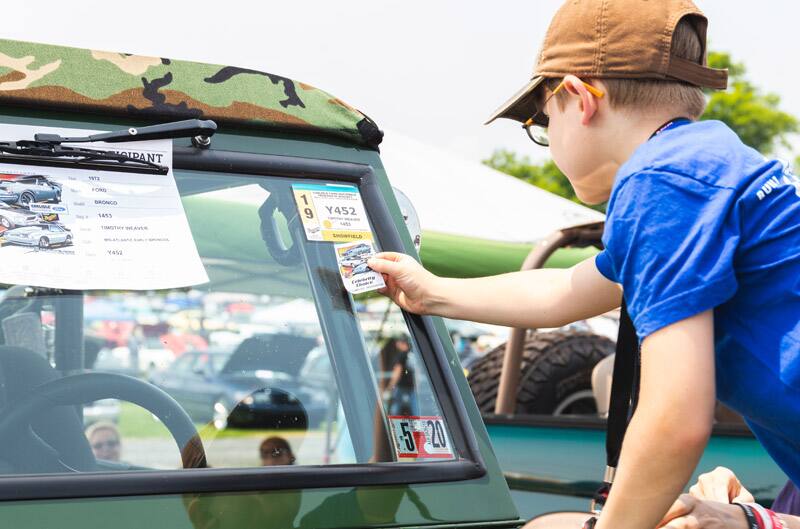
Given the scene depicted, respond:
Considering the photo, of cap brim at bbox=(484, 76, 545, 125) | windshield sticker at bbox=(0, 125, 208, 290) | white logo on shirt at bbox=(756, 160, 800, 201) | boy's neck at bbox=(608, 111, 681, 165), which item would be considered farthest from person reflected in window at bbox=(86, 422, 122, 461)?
white logo on shirt at bbox=(756, 160, 800, 201)

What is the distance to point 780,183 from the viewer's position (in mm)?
1551

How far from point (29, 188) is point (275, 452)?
66cm

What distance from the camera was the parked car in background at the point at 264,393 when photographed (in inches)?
79.4

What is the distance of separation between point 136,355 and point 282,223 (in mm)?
545

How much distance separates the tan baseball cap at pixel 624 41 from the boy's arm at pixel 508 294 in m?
0.47

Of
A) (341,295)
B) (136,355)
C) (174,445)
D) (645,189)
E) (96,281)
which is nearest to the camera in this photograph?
(645,189)

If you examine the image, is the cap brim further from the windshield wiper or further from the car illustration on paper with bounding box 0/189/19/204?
the car illustration on paper with bounding box 0/189/19/204

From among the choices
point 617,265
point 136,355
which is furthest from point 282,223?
point 617,265

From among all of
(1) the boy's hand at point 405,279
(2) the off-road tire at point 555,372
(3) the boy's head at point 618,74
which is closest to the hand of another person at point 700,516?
(3) the boy's head at point 618,74

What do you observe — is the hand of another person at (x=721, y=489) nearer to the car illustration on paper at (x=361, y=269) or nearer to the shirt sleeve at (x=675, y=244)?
the shirt sleeve at (x=675, y=244)

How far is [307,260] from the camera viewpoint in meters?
2.07

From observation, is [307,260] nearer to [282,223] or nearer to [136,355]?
[282,223]

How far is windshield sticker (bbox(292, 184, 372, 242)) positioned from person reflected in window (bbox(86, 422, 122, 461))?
0.68 metres

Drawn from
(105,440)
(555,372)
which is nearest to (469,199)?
(555,372)
